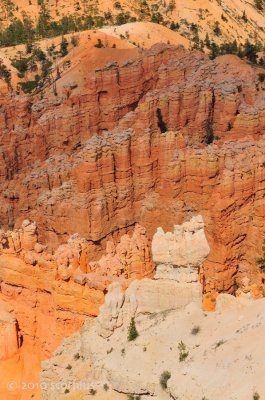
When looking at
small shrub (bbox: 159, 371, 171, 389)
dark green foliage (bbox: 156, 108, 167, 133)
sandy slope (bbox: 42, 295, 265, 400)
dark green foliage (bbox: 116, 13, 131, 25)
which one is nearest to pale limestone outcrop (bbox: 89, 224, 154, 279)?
sandy slope (bbox: 42, 295, 265, 400)

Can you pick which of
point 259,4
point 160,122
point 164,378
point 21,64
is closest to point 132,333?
point 164,378

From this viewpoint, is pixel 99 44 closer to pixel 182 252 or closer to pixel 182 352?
pixel 182 252

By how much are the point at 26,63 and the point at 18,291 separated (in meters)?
36.4

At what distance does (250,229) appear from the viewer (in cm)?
3127

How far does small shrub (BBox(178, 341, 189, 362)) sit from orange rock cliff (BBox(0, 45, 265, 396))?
5.41 meters

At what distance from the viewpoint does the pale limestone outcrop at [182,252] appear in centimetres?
1912

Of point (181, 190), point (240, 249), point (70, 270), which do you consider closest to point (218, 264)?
point (240, 249)

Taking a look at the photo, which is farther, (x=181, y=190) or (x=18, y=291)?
(x=181, y=190)

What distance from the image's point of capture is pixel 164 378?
1617 cm

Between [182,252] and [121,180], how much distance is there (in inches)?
578

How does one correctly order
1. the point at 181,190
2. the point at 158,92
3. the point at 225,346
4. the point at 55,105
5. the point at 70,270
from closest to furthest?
1. the point at 225,346
2. the point at 70,270
3. the point at 181,190
4. the point at 158,92
5. the point at 55,105


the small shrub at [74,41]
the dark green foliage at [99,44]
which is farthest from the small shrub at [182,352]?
the small shrub at [74,41]

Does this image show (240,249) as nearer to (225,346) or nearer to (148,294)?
(148,294)

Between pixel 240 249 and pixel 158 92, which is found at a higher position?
pixel 158 92
